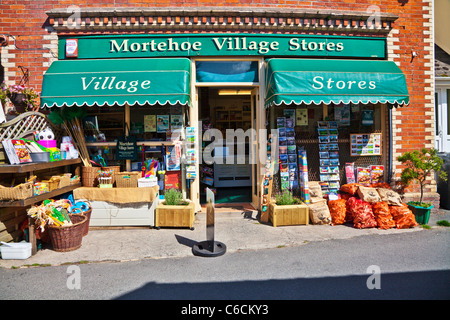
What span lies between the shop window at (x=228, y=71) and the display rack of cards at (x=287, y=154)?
1.23 meters

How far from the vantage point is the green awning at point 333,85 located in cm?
539

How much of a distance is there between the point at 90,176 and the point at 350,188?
5.59 m

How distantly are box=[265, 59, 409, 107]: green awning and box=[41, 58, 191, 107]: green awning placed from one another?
1.82 meters

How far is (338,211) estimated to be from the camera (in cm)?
580

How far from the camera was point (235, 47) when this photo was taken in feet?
20.6

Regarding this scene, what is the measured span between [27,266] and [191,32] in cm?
532

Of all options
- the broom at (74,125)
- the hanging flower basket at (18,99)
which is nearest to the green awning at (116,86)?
the broom at (74,125)

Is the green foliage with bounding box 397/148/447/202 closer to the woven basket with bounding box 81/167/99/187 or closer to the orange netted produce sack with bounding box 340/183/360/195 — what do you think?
the orange netted produce sack with bounding box 340/183/360/195

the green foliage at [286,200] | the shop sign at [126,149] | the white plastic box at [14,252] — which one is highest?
the shop sign at [126,149]

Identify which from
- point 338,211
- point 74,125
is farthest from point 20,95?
point 338,211

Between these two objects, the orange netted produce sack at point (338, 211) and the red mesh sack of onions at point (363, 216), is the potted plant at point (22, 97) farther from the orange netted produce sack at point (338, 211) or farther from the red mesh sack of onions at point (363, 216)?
the red mesh sack of onions at point (363, 216)

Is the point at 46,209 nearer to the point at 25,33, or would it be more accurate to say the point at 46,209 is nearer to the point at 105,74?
the point at 105,74

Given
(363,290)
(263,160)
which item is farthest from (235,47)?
(363,290)

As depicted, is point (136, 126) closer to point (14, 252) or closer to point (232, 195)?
point (14, 252)
